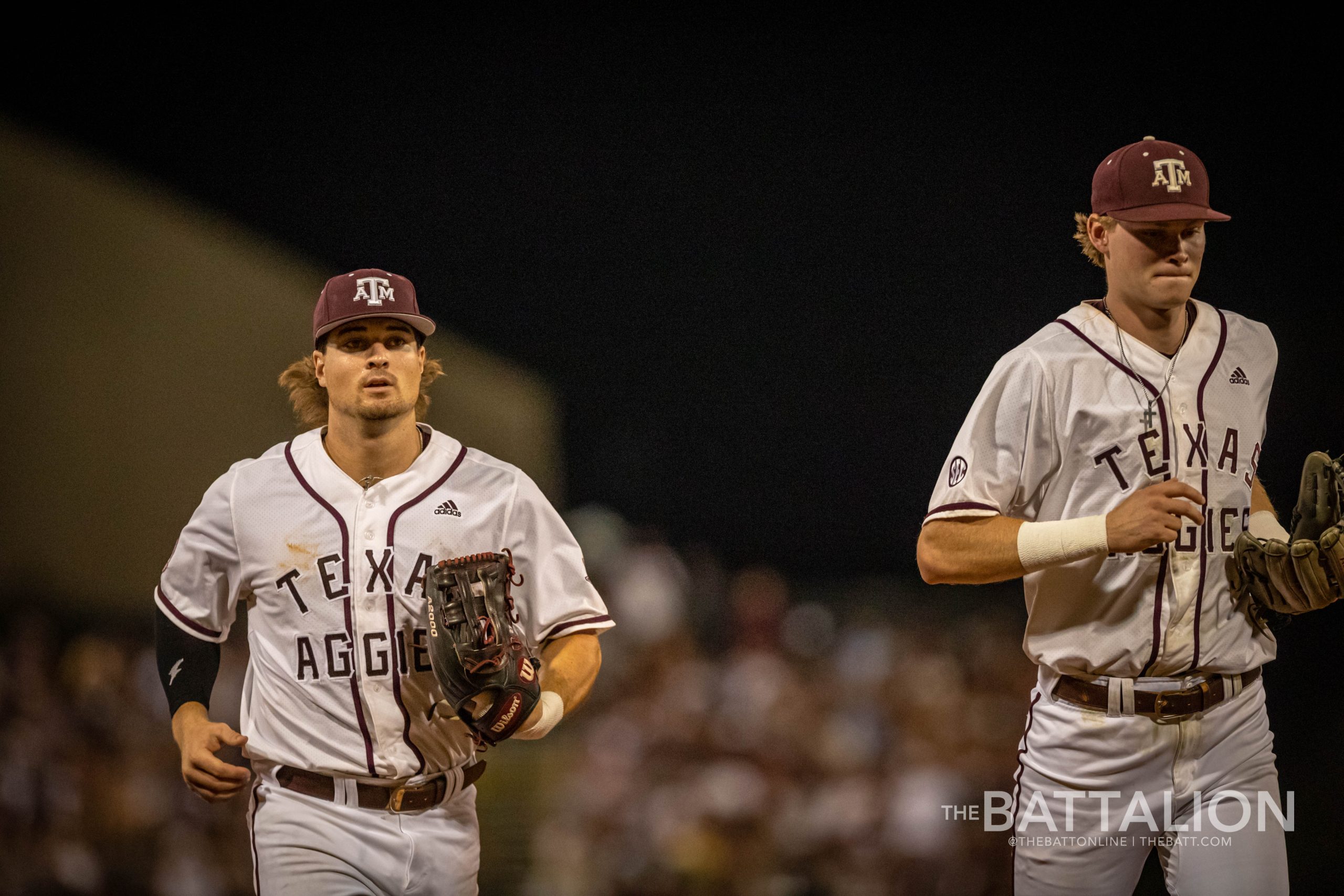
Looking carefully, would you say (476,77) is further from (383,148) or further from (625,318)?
(625,318)

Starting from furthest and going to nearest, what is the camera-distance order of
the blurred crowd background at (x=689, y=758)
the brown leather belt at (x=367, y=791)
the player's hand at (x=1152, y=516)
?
the blurred crowd background at (x=689, y=758)
the brown leather belt at (x=367, y=791)
the player's hand at (x=1152, y=516)

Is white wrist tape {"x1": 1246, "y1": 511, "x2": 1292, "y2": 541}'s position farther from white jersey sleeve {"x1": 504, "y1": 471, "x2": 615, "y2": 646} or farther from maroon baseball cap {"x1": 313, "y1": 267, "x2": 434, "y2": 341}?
maroon baseball cap {"x1": 313, "y1": 267, "x2": 434, "y2": 341}

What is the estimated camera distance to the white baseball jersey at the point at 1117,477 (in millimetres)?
2496

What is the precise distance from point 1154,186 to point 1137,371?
0.37 metres

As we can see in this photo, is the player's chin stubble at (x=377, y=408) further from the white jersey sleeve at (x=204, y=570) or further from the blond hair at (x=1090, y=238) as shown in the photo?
the blond hair at (x=1090, y=238)

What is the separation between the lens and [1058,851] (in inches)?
98.2

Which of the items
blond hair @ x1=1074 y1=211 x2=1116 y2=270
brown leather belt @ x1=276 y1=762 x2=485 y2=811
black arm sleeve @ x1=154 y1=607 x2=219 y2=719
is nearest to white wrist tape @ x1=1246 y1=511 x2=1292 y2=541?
blond hair @ x1=1074 y1=211 x2=1116 y2=270

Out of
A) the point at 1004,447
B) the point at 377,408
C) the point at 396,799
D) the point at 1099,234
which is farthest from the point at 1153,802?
the point at 377,408

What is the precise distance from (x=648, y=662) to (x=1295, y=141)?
288 centimetres

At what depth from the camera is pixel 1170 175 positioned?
253 cm

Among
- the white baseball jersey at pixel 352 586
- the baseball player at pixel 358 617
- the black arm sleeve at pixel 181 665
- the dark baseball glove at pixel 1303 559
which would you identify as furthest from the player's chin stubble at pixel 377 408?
the dark baseball glove at pixel 1303 559

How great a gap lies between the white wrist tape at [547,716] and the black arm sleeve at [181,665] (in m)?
0.71

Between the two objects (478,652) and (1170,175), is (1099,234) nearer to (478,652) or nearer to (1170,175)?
(1170,175)

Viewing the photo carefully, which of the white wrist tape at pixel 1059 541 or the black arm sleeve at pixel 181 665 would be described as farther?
the black arm sleeve at pixel 181 665
